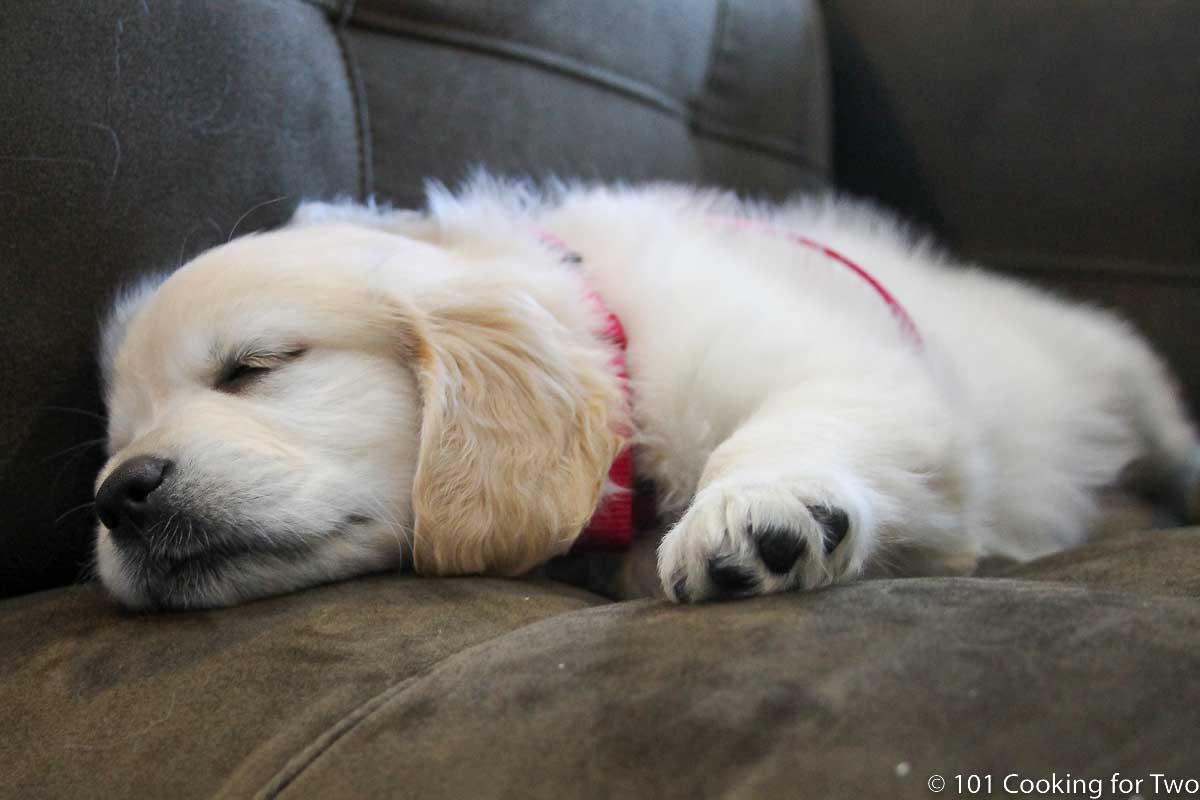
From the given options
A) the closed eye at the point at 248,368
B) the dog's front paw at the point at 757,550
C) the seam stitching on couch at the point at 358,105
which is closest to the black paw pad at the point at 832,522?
the dog's front paw at the point at 757,550

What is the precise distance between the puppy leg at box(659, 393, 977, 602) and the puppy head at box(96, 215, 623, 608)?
26 cm

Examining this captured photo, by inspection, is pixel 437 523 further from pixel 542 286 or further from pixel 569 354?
pixel 542 286

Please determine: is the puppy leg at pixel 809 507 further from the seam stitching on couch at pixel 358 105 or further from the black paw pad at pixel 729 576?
the seam stitching on couch at pixel 358 105

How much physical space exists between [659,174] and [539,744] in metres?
1.86

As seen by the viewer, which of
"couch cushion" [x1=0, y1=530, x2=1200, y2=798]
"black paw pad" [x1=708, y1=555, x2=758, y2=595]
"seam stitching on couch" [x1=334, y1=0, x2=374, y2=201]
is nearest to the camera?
"couch cushion" [x1=0, y1=530, x2=1200, y2=798]

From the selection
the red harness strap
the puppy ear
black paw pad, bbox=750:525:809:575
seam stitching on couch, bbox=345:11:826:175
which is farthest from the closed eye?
seam stitching on couch, bbox=345:11:826:175

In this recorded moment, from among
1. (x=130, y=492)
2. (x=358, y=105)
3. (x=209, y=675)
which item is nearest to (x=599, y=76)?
(x=358, y=105)

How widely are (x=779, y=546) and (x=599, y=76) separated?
1.53 meters

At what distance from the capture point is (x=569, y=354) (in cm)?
144

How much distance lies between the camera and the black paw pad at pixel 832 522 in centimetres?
106

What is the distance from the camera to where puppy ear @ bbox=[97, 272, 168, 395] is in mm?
1424

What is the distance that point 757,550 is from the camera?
40.4 inches

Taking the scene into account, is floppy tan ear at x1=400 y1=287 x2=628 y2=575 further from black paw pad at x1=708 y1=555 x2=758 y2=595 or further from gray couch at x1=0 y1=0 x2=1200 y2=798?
black paw pad at x1=708 y1=555 x2=758 y2=595

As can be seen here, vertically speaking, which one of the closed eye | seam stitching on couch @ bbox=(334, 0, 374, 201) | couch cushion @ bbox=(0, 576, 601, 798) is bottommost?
couch cushion @ bbox=(0, 576, 601, 798)
